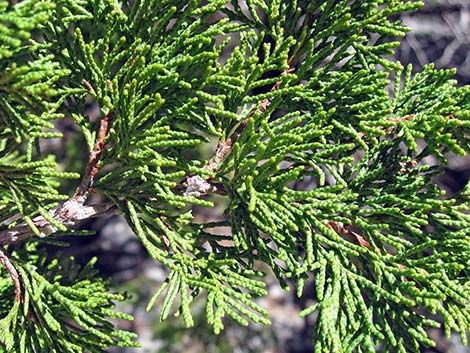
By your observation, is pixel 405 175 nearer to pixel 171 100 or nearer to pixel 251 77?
pixel 251 77

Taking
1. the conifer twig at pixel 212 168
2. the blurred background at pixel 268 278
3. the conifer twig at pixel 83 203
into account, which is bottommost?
the blurred background at pixel 268 278

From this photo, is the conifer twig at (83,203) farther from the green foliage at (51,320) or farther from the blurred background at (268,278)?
the blurred background at (268,278)

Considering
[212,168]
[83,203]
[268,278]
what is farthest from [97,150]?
[268,278]

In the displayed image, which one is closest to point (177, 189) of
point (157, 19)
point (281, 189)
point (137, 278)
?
point (281, 189)

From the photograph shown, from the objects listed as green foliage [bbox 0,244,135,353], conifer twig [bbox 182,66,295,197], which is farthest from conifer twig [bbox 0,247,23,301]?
conifer twig [bbox 182,66,295,197]

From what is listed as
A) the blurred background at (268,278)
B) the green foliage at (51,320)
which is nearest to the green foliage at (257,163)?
the green foliage at (51,320)

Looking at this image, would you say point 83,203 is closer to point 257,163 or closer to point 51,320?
point 51,320
